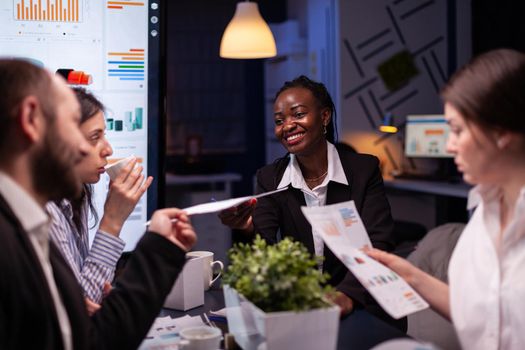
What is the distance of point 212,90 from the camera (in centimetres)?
753

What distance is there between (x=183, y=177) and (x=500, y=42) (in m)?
3.26

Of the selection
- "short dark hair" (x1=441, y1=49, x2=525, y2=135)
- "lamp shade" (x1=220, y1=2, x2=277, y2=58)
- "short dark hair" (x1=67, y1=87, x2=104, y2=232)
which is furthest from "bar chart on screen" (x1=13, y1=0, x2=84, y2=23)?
"lamp shade" (x1=220, y1=2, x2=277, y2=58)

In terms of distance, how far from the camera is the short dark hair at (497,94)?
51.1 inches

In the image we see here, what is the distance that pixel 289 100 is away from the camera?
2.24 metres

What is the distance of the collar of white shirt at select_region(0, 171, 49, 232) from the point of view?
3.57 feet

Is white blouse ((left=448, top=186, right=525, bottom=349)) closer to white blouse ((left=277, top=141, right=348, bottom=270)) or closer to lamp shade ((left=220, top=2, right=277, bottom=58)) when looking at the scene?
white blouse ((left=277, top=141, right=348, bottom=270))

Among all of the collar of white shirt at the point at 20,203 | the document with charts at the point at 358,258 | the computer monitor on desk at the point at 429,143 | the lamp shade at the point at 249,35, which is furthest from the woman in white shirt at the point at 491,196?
the computer monitor on desk at the point at 429,143

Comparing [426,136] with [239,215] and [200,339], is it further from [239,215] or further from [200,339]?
[200,339]

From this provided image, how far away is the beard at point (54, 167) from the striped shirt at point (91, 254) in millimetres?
484

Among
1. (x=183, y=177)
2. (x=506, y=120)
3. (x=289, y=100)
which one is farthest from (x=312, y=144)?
(x=183, y=177)

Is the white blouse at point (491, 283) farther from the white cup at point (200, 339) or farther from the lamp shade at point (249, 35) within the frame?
the lamp shade at point (249, 35)

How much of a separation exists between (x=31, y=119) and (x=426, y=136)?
509cm

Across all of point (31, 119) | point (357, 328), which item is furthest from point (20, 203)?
point (357, 328)

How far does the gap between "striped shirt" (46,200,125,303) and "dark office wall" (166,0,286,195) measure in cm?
559
